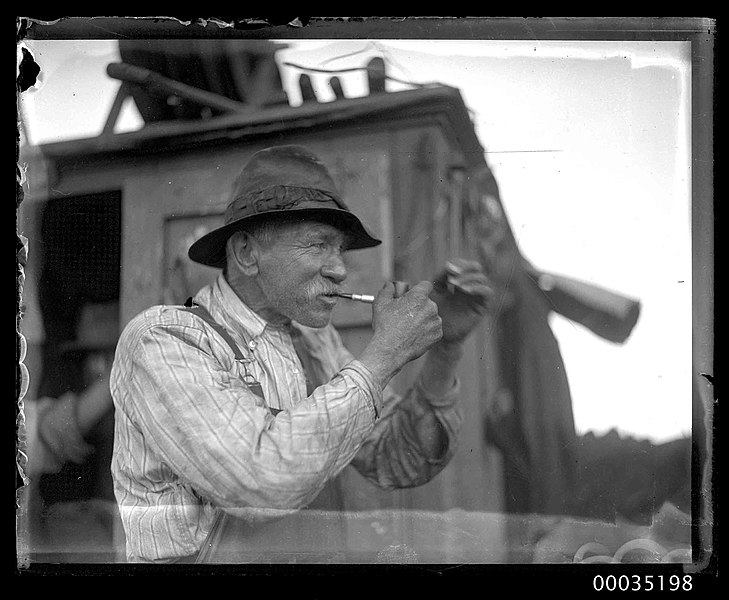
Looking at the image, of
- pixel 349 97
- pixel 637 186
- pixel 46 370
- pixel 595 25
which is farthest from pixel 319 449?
pixel 595 25

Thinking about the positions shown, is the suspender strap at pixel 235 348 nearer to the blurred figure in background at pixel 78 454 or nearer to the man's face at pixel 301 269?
the man's face at pixel 301 269

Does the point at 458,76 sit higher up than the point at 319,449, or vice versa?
the point at 458,76

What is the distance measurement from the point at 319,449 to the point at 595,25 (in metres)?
1.73

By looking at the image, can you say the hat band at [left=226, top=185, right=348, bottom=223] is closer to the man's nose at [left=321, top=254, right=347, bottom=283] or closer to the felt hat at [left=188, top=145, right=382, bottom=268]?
the felt hat at [left=188, top=145, right=382, bottom=268]

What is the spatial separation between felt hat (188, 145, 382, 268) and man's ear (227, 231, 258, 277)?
34 mm

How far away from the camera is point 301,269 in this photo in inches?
117

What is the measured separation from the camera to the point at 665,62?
313cm

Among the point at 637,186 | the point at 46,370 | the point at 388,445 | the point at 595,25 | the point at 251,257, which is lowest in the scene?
the point at 388,445

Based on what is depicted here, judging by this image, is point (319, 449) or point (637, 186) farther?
point (637, 186)

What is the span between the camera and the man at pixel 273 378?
2816 mm

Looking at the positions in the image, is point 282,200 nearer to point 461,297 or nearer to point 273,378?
point 273,378

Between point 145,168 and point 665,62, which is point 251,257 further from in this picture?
point 665,62

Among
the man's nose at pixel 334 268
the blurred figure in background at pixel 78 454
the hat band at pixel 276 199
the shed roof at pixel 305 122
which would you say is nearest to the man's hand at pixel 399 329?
the man's nose at pixel 334 268
